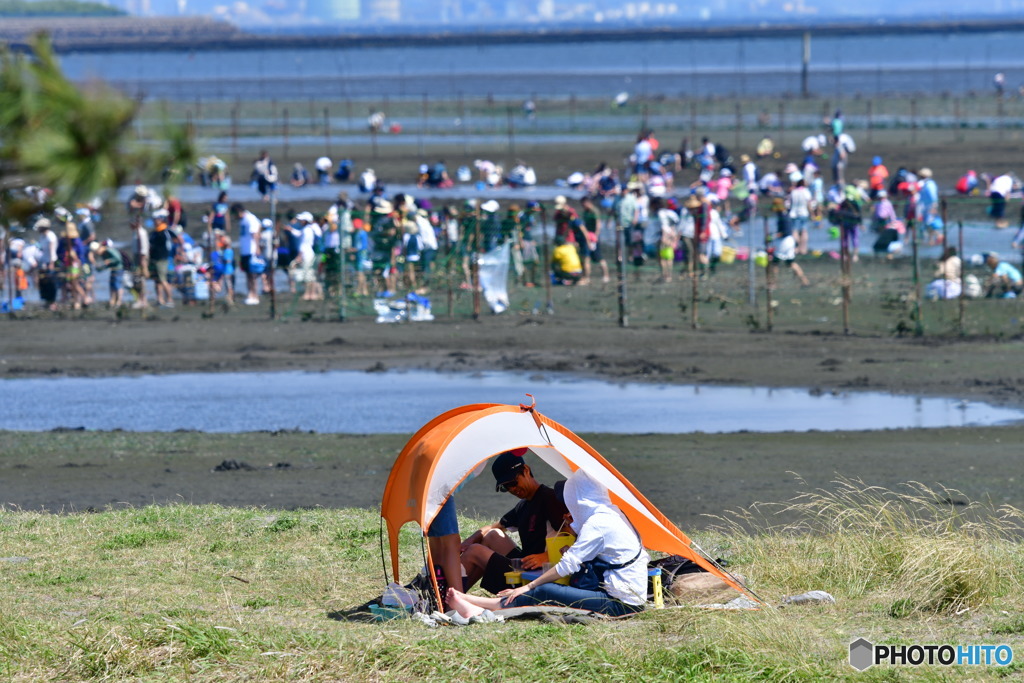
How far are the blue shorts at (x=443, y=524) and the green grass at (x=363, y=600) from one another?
63 centimetres

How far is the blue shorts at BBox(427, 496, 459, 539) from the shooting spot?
27.3 feet

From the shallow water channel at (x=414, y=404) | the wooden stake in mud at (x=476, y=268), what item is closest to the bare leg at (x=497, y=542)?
the shallow water channel at (x=414, y=404)

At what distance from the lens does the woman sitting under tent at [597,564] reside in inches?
309

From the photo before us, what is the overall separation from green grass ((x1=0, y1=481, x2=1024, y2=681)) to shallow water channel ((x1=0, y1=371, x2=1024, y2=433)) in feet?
15.2

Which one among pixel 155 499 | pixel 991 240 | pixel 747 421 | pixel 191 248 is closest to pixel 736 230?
pixel 991 240

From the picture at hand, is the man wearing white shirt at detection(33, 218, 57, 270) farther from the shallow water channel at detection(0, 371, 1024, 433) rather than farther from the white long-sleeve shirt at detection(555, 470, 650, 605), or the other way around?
the white long-sleeve shirt at detection(555, 470, 650, 605)

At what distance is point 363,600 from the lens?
880 centimetres

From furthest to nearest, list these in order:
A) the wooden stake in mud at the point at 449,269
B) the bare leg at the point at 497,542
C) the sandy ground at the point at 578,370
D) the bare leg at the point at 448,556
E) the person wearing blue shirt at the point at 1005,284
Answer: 1. the wooden stake in mud at the point at 449,269
2. the person wearing blue shirt at the point at 1005,284
3. the sandy ground at the point at 578,370
4. the bare leg at the point at 497,542
5. the bare leg at the point at 448,556

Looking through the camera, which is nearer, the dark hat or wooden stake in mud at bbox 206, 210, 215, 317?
the dark hat

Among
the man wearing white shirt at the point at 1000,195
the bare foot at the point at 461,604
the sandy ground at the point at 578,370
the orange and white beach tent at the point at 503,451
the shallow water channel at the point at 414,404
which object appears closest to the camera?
the bare foot at the point at 461,604

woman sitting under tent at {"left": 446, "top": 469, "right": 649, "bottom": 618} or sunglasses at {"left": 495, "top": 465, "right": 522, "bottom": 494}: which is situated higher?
sunglasses at {"left": 495, "top": 465, "right": 522, "bottom": 494}

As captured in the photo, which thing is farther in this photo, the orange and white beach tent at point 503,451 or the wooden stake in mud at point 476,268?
the wooden stake in mud at point 476,268

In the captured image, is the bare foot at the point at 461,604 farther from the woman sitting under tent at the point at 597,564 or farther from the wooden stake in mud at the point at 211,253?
the wooden stake in mud at the point at 211,253

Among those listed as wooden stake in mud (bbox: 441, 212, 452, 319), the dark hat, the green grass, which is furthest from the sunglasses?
wooden stake in mud (bbox: 441, 212, 452, 319)
